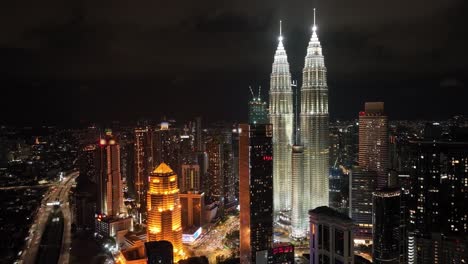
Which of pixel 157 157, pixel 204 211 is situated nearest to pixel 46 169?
pixel 157 157

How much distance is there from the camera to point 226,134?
1029 centimetres

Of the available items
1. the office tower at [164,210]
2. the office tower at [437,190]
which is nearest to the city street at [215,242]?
the office tower at [164,210]

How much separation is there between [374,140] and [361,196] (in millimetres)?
1708

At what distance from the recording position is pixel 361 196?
9.96 metres

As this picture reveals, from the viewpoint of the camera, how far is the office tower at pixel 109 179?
32.1 ft

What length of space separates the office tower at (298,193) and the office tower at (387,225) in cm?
292

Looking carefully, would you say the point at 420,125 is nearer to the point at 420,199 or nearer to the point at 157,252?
the point at 420,199

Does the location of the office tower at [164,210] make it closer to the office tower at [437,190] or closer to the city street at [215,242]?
the city street at [215,242]

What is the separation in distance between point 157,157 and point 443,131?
21.2ft

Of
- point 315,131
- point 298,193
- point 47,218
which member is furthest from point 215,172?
point 47,218

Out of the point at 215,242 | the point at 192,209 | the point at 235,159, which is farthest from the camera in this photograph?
the point at 235,159

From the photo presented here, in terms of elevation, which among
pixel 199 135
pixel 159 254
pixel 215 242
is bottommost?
pixel 215 242

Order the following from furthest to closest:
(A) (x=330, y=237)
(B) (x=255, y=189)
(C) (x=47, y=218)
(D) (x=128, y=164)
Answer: (D) (x=128, y=164)
(B) (x=255, y=189)
(C) (x=47, y=218)
(A) (x=330, y=237)

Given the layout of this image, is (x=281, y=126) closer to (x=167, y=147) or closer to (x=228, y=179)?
(x=228, y=179)
